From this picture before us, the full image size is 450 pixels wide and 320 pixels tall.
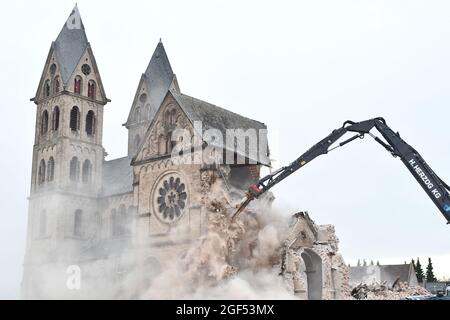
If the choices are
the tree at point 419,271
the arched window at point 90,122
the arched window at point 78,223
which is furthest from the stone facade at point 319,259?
the tree at point 419,271

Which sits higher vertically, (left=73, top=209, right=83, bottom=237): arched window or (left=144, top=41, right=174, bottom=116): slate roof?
(left=144, top=41, right=174, bottom=116): slate roof

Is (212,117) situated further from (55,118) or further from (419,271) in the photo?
(419,271)

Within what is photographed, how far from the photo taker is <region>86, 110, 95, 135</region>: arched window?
62.4 m

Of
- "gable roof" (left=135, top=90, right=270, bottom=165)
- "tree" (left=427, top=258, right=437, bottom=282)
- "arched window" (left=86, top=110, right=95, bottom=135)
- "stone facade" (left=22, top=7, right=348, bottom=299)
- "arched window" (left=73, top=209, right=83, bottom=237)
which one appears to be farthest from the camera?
"tree" (left=427, top=258, right=437, bottom=282)

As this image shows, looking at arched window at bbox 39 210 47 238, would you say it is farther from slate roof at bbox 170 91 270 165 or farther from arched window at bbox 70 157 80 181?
slate roof at bbox 170 91 270 165

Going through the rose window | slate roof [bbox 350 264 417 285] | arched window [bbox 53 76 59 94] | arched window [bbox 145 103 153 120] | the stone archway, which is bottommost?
the stone archway

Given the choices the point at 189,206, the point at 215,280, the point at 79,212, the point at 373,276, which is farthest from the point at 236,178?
the point at 373,276

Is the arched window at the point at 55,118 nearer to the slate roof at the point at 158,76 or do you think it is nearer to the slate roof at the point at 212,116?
the slate roof at the point at 158,76

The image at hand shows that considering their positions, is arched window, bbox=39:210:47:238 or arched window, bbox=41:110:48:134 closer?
arched window, bbox=39:210:47:238

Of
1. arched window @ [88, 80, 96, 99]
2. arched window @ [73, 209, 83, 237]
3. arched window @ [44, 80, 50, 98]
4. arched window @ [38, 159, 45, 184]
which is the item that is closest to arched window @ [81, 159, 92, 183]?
arched window @ [73, 209, 83, 237]

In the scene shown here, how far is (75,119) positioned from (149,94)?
8667 millimetres

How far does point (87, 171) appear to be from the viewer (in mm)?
61031

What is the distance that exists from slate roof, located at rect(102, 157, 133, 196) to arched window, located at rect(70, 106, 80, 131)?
4892mm

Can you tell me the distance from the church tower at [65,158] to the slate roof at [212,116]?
62.1ft
